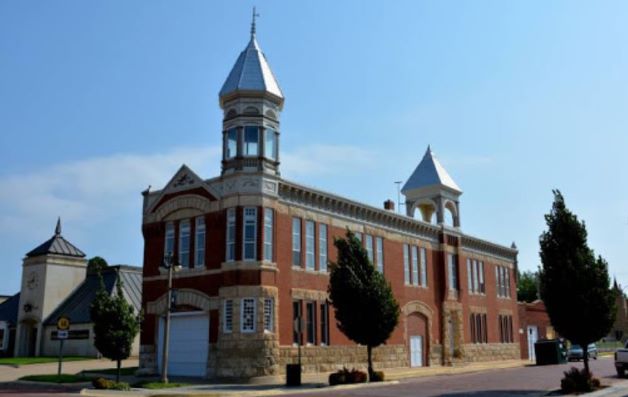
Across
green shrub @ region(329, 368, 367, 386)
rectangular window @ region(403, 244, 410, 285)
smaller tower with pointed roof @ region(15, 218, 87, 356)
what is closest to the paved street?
green shrub @ region(329, 368, 367, 386)

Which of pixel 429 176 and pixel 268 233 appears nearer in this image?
pixel 268 233

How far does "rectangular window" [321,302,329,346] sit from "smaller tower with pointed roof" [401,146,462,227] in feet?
50.3

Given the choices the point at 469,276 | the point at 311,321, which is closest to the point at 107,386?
the point at 311,321

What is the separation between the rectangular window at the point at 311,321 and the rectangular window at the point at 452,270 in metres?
15.8

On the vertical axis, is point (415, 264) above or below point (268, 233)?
below

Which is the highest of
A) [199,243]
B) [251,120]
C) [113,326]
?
[251,120]

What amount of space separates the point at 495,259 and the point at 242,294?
101 feet

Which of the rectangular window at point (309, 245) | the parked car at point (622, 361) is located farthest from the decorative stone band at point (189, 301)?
the parked car at point (622, 361)

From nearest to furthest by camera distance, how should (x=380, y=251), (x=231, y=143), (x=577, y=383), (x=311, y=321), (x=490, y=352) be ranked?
(x=577, y=383) → (x=231, y=143) → (x=311, y=321) → (x=380, y=251) → (x=490, y=352)

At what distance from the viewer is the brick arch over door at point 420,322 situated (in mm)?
40812

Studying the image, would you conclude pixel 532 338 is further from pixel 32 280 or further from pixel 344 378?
pixel 32 280

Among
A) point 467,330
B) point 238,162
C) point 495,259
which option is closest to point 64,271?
point 238,162

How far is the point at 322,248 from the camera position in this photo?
3512cm

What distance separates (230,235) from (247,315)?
397cm
